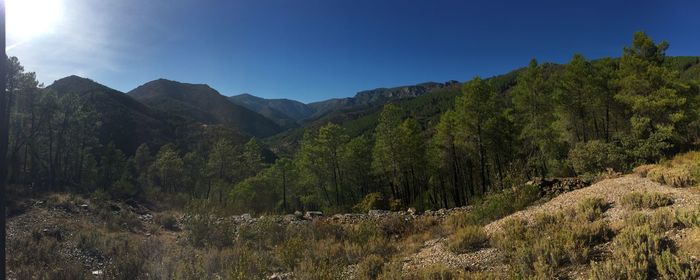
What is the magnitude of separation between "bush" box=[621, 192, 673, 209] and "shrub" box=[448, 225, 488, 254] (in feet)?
10.9

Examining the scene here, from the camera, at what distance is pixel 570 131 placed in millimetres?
29562

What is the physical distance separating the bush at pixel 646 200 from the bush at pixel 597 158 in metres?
12.1

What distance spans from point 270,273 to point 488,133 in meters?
23.3

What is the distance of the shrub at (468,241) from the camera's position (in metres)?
8.37

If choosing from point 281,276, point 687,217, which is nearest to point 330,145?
point 281,276

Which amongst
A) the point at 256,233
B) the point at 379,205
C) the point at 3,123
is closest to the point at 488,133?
the point at 379,205

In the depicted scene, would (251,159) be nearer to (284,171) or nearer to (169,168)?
(284,171)

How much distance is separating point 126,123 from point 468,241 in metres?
122

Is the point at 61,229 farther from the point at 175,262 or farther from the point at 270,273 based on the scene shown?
the point at 270,273

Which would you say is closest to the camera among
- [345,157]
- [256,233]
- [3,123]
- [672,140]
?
[3,123]

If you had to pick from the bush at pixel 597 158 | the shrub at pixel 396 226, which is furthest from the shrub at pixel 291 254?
the bush at pixel 597 158

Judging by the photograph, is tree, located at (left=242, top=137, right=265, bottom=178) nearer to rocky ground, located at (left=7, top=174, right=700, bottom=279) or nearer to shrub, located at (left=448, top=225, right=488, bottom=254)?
rocky ground, located at (left=7, top=174, right=700, bottom=279)

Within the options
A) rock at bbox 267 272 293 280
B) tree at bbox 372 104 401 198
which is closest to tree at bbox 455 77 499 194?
tree at bbox 372 104 401 198

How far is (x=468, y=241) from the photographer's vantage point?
27.7ft
